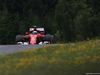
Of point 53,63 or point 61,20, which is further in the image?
point 61,20

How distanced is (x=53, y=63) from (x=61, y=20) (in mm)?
52608

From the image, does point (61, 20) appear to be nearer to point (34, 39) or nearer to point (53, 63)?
point (34, 39)

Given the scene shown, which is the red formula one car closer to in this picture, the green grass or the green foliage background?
the green grass

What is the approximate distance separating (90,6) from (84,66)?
55489mm

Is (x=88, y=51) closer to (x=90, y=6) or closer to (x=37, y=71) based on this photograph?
(x=37, y=71)

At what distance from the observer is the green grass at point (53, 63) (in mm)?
9659

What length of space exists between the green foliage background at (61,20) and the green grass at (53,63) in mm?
38269

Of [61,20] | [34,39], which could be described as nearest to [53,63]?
[34,39]

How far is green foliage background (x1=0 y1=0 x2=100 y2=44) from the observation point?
58.2 metres

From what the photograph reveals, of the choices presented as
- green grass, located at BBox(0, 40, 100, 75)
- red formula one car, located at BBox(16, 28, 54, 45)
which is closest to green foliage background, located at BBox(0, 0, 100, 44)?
red formula one car, located at BBox(16, 28, 54, 45)

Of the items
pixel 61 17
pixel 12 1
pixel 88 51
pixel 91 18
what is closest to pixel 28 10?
pixel 12 1

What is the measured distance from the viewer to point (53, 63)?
1066 centimetres

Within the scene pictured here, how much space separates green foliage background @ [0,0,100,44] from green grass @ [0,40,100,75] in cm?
3827

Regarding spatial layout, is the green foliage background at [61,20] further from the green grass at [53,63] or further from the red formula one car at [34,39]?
the green grass at [53,63]
